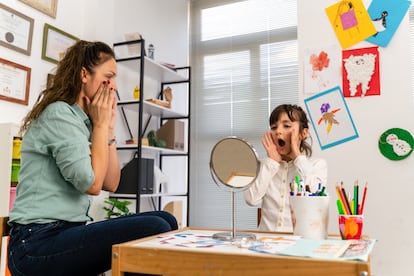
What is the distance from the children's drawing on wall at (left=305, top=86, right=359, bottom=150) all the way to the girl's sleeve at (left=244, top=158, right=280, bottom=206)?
0.66 m

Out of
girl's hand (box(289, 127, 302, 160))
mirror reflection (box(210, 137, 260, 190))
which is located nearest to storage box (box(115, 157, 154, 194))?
girl's hand (box(289, 127, 302, 160))

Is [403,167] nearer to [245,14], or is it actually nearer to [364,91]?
[364,91]

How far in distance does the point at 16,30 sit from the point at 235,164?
67.5 inches

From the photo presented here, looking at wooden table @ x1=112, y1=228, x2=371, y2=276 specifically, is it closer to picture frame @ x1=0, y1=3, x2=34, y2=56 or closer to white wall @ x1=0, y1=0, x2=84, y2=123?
white wall @ x1=0, y1=0, x2=84, y2=123

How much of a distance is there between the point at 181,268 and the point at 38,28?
2033mm

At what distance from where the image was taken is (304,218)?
91cm

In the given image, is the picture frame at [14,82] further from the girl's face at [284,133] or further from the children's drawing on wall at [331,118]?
the children's drawing on wall at [331,118]

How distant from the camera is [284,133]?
1582 mm

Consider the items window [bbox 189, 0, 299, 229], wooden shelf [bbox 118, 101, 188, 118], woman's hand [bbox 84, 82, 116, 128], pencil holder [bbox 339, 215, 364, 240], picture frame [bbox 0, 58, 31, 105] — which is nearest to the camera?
pencil holder [bbox 339, 215, 364, 240]

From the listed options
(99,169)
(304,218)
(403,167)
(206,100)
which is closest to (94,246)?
(99,169)

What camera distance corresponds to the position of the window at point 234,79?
132 inches

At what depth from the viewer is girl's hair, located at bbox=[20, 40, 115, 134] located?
1.18 meters

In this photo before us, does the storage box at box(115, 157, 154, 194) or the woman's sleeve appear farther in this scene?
the storage box at box(115, 157, 154, 194)

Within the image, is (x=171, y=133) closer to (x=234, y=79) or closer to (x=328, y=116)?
(x=234, y=79)
